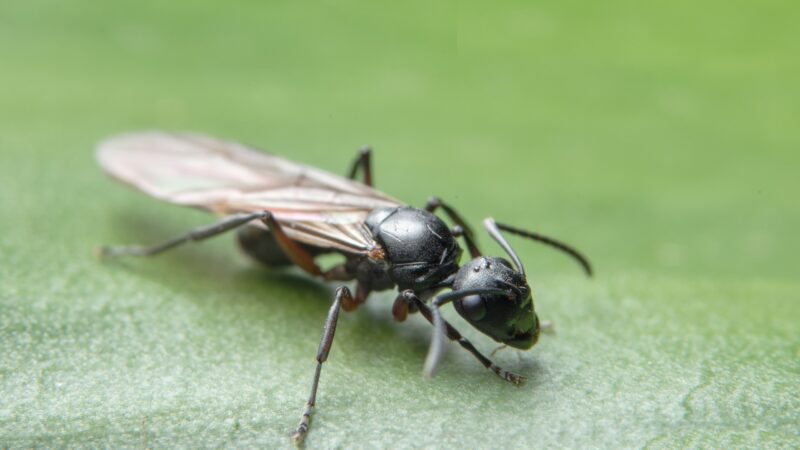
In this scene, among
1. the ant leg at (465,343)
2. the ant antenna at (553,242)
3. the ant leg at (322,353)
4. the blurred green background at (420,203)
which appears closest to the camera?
the ant leg at (322,353)

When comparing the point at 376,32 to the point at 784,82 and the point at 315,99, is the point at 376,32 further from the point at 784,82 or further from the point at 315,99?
the point at 784,82

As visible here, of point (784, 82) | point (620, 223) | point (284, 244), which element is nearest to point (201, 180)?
point (284, 244)

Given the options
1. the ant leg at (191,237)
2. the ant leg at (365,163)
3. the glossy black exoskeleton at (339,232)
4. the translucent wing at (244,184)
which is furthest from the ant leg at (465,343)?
the ant leg at (365,163)

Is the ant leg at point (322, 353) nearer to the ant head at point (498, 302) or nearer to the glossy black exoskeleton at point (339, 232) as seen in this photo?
the glossy black exoskeleton at point (339, 232)

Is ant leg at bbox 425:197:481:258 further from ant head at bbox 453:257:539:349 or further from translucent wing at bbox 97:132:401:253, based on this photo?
ant head at bbox 453:257:539:349

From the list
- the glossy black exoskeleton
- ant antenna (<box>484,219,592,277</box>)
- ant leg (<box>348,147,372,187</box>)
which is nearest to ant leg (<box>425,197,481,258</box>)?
the glossy black exoskeleton
